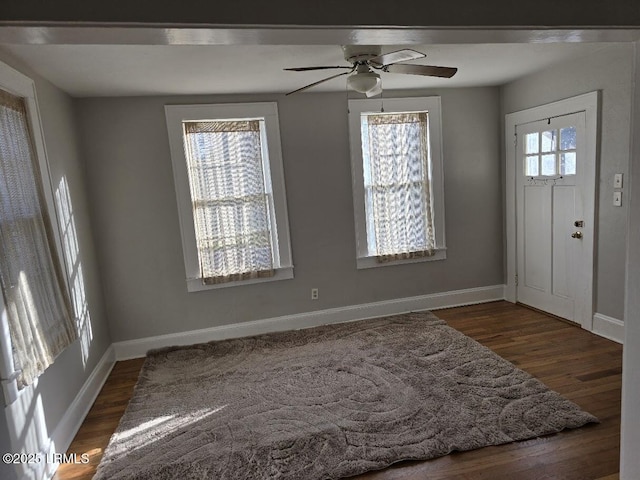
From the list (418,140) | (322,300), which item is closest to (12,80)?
(322,300)

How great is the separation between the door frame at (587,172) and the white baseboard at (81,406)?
13.5 feet

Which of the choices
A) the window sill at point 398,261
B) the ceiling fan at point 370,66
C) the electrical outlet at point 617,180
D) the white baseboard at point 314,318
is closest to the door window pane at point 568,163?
the electrical outlet at point 617,180

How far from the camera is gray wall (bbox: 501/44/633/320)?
3260 millimetres

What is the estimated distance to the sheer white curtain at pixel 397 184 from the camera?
4.31 meters

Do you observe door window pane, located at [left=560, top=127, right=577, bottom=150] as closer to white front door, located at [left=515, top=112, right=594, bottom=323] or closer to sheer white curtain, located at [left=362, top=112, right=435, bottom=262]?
white front door, located at [left=515, top=112, right=594, bottom=323]

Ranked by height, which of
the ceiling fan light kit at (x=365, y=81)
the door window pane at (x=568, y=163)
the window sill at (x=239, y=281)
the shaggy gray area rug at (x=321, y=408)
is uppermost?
the ceiling fan light kit at (x=365, y=81)

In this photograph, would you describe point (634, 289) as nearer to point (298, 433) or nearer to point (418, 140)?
point (298, 433)

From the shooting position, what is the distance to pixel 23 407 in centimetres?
207

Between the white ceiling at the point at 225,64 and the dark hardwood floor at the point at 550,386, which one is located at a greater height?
the white ceiling at the point at 225,64

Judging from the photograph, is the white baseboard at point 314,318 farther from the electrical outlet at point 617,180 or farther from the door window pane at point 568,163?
the electrical outlet at point 617,180

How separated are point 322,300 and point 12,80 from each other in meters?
3.11

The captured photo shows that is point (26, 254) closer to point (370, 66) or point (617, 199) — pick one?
point (370, 66)

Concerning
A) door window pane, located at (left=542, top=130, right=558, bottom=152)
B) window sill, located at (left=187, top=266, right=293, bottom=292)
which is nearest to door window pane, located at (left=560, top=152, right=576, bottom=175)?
door window pane, located at (left=542, top=130, right=558, bottom=152)

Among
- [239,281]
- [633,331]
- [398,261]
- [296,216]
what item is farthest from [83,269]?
[633,331]
